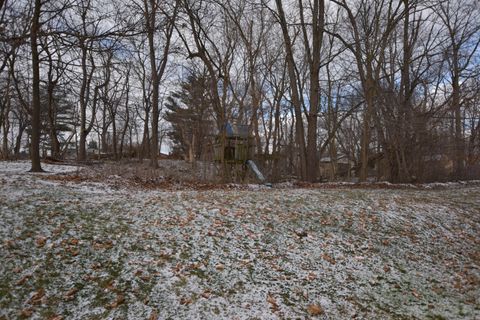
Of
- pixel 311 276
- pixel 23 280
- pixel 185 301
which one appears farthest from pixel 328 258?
pixel 23 280

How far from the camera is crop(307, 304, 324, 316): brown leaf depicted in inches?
127

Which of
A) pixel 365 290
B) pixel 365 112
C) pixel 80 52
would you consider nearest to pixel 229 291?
pixel 365 290

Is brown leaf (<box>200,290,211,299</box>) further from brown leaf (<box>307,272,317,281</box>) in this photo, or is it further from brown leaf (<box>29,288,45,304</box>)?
brown leaf (<box>29,288,45,304</box>)

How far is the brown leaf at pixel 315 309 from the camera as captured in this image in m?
3.23

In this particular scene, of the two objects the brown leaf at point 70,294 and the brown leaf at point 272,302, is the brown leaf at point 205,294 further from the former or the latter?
the brown leaf at point 70,294

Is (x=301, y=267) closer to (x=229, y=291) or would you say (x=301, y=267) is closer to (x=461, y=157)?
(x=229, y=291)

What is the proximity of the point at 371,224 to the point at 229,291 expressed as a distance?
3334 mm

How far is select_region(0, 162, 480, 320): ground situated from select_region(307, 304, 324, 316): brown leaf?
1cm

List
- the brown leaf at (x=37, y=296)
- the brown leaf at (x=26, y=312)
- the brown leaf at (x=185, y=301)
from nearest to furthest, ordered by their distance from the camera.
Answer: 1. the brown leaf at (x=26, y=312)
2. the brown leaf at (x=37, y=296)
3. the brown leaf at (x=185, y=301)

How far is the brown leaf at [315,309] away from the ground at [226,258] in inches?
0.6

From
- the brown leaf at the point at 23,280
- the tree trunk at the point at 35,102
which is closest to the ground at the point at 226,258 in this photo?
the brown leaf at the point at 23,280

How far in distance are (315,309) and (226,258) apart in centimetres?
133

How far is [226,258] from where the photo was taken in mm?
4176

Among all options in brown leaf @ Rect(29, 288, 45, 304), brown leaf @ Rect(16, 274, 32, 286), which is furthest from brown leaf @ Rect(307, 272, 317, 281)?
brown leaf @ Rect(16, 274, 32, 286)
